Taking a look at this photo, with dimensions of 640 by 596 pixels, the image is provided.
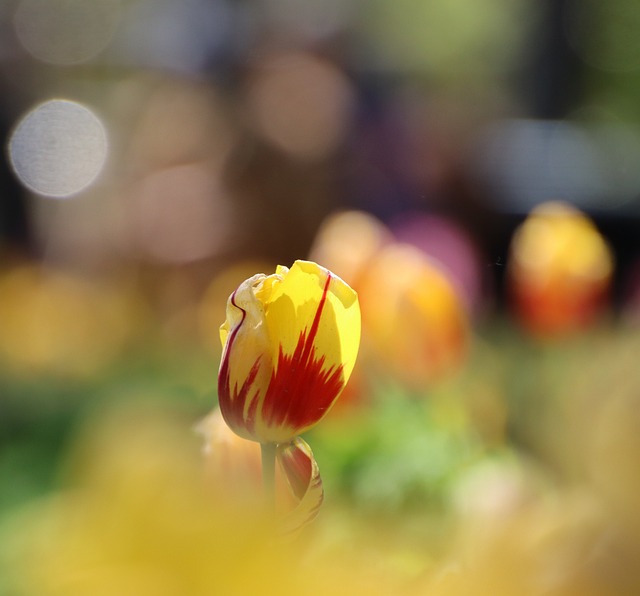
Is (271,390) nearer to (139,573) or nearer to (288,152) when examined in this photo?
(139,573)

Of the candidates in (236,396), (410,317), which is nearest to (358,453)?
(410,317)

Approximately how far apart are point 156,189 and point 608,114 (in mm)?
2511

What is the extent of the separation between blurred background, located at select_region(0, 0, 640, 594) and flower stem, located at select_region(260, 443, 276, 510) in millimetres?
33

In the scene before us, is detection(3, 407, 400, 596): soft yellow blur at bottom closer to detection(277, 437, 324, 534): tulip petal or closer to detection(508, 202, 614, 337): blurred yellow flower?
detection(277, 437, 324, 534): tulip petal

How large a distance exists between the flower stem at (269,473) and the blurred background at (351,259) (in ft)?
0.11

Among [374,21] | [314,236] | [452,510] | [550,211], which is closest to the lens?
[452,510]

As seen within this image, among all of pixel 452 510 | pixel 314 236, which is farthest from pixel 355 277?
pixel 314 236

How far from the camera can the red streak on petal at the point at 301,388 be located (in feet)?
0.61

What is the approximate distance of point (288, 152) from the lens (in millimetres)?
1377

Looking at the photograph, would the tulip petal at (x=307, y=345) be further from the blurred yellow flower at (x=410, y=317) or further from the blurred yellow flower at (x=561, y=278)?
the blurred yellow flower at (x=561, y=278)

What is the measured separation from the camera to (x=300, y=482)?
0.19 meters

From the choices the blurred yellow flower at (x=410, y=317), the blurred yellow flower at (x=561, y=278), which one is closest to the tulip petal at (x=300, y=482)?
the blurred yellow flower at (x=410, y=317)

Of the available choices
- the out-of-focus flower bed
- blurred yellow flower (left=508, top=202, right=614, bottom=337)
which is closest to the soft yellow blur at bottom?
the out-of-focus flower bed

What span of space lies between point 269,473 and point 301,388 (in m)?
0.02
